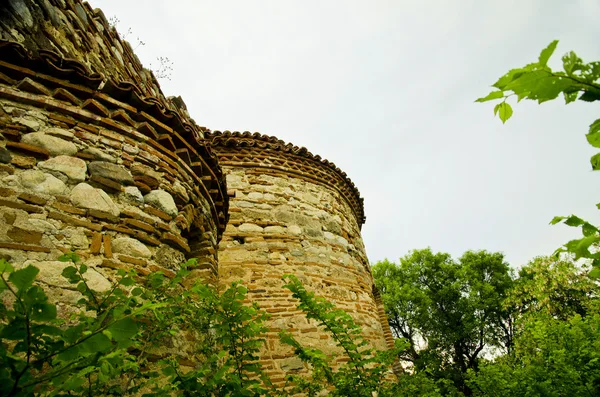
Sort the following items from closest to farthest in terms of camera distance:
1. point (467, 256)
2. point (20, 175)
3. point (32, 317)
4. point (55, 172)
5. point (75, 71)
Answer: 1. point (32, 317)
2. point (20, 175)
3. point (55, 172)
4. point (75, 71)
5. point (467, 256)

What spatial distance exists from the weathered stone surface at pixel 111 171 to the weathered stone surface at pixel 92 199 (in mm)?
129

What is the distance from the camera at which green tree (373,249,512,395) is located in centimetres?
1775

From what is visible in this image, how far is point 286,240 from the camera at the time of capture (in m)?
5.61

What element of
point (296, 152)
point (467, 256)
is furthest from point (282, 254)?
point (467, 256)

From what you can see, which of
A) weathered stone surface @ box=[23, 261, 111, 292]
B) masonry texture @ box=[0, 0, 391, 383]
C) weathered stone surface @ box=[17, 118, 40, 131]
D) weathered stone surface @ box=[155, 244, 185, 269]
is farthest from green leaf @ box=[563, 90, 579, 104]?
weathered stone surface @ box=[17, 118, 40, 131]

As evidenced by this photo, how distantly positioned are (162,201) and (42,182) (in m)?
0.77

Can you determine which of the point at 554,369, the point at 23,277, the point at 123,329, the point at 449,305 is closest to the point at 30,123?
the point at 23,277

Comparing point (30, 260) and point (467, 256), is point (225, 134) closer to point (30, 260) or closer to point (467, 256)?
point (30, 260)

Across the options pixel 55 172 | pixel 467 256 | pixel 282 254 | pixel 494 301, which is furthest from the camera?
pixel 467 256

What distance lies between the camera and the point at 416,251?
68.7 feet

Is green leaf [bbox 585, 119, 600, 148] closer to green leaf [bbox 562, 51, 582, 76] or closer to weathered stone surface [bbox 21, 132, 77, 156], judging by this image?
green leaf [bbox 562, 51, 582, 76]

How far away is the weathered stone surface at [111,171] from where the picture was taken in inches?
92.0

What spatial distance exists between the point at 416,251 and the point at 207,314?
20.5 m

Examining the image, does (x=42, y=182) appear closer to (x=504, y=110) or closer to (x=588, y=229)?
(x=504, y=110)
